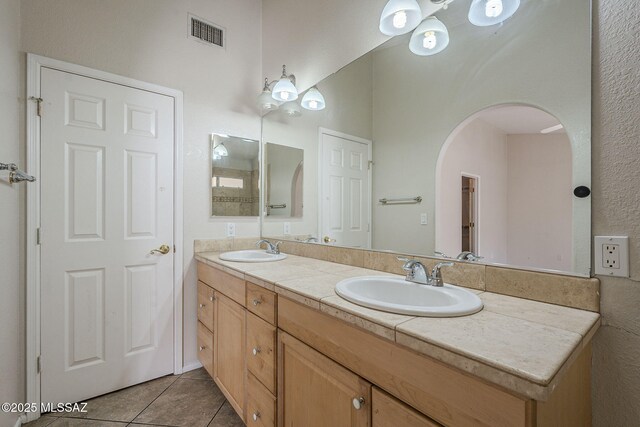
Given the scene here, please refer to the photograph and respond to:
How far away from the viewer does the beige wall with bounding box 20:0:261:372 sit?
5.55 ft

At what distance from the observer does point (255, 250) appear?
2279 millimetres

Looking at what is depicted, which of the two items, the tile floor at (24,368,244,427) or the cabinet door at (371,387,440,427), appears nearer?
the cabinet door at (371,387,440,427)

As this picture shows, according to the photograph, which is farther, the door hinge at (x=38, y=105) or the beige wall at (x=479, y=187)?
the door hinge at (x=38, y=105)

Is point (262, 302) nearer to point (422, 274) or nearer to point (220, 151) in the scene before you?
point (422, 274)

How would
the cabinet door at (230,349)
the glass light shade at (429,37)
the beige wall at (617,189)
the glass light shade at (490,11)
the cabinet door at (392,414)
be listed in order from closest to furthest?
the cabinet door at (392,414) → the beige wall at (617,189) → the glass light shade at (490,11) → the glass light shade at (429,37) → the cabinet door at (230,349)

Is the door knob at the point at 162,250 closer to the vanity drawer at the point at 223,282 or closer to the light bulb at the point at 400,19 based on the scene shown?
the vanity drawer at the point at 223,282

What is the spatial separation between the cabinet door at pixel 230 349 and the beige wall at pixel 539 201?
1275mm

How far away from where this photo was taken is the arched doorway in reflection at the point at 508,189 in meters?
0.99

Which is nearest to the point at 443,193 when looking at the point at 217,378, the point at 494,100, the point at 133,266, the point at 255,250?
the point at 494,100

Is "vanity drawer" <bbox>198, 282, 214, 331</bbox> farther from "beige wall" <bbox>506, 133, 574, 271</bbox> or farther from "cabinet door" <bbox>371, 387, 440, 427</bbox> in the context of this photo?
"beige wall" <bbox>506, 133, 574, 271</bbox>

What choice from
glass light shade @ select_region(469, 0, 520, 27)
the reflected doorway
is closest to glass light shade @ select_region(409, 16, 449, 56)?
glass light shade @ select_region(469, 0, 520, 27)

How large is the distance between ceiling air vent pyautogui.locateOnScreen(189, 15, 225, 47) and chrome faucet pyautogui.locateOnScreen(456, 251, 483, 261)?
7.63ft

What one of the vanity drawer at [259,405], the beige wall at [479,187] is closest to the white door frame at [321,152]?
the beige wall at [479,187]

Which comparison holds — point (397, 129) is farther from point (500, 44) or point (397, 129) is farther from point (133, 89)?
point (133, 89)
